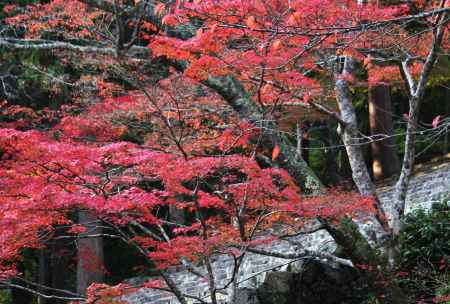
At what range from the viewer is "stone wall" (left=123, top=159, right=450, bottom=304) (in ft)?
30.5

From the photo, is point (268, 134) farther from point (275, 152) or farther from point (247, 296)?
point (247, 296)

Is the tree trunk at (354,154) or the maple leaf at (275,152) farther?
the tree trunk at (354,154)

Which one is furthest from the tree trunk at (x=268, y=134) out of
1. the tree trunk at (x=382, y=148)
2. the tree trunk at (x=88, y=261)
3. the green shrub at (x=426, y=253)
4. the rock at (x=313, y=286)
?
the tree trunk at (x=382, y=148)

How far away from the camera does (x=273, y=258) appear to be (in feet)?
32.0

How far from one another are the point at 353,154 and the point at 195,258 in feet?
9.80

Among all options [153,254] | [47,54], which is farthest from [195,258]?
[47,54]

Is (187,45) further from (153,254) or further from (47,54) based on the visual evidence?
(47,54)

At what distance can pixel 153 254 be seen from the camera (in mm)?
5938

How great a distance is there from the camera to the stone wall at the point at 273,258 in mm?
9299

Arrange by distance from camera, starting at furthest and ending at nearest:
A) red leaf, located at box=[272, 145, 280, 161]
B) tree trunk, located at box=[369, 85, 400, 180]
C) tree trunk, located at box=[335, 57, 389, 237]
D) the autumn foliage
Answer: tree trunk, located at box=[369, 85, 400, 180] → tree trunk, located at box=[335, 57, 389, 237] → red leaf, located at box=[272, 145, 280, 161] → the autumn foliage

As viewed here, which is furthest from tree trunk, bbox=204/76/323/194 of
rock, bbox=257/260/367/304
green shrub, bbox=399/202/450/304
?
green shrub, bbox=399/202/450/304

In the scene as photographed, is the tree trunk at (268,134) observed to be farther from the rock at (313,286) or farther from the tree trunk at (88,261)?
the tree trunk at (88,261)

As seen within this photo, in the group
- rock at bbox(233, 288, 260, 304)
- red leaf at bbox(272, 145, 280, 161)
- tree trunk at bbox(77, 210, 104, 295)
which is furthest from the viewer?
tree trunk at bbox(77, 210, 104, 295)

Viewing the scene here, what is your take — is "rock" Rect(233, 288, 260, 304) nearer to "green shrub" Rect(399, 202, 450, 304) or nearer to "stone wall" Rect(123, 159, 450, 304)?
"stone wall" Rect(123, 159, 450, 304)
